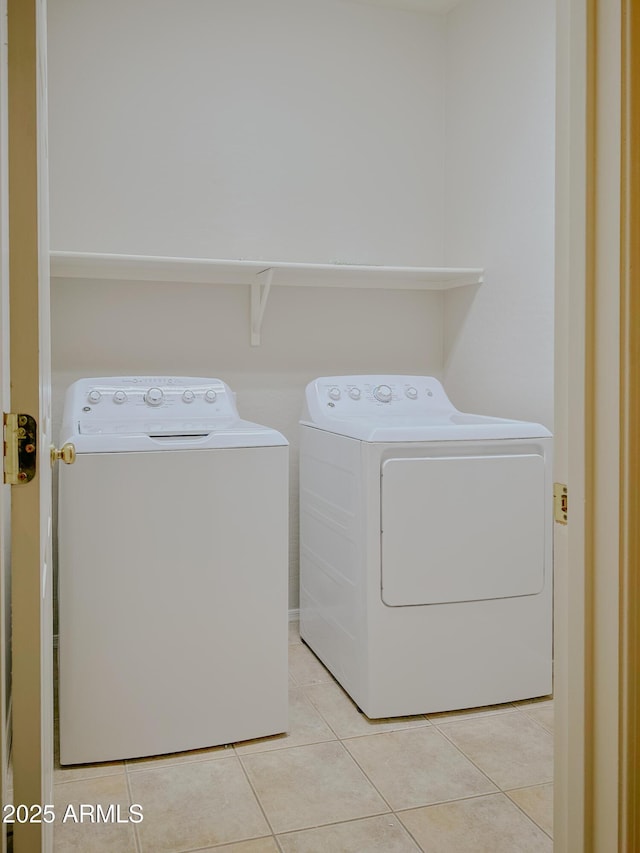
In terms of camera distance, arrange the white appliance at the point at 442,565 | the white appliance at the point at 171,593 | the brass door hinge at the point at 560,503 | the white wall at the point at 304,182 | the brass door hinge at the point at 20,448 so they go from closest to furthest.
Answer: the brass door hinge at the point at 20,448 → the brass door hinge at the point at 560,503 → the white appliance at the point at 171,593 → the white appliance at the point at 442,565 → the white wall at the point at 304,182

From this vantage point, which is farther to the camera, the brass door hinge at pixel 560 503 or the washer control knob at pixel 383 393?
the washer control knob at pixel 383 393

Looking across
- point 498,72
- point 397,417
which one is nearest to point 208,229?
point 397,417

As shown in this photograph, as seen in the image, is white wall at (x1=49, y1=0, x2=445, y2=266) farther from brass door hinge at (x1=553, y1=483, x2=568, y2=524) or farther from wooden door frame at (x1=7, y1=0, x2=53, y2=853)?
brass door hinge at (x1=553, y1=483, x2=568, y2=524)

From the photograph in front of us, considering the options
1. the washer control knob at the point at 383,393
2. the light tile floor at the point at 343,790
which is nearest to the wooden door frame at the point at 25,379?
the light tile floor at the point at 343,790

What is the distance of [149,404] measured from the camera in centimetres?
268

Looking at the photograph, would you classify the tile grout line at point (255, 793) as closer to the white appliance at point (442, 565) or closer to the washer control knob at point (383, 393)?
the white appliance at point (442, 565)

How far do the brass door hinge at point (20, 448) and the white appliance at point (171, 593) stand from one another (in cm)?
117

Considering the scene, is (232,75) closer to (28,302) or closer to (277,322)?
(277,322)

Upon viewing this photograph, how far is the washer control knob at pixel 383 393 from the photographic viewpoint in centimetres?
304

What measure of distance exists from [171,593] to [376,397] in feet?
4.11

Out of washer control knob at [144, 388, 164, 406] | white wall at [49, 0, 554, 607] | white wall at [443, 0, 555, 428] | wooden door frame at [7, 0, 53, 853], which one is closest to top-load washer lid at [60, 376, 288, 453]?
washer control knob at [144, 388, 164, 406]

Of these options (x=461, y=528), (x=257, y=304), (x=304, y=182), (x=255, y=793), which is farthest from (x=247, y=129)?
(x=255, y=793)

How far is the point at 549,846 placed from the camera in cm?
169

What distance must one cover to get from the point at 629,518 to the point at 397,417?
2.11 meters
